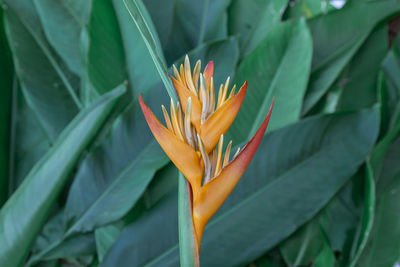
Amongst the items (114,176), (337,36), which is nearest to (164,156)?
(114,176)

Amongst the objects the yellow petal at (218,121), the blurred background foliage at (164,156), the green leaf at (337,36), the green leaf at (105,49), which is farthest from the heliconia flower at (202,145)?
the green leaf at (337,36)

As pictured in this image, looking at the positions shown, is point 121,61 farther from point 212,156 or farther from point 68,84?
point 212,156

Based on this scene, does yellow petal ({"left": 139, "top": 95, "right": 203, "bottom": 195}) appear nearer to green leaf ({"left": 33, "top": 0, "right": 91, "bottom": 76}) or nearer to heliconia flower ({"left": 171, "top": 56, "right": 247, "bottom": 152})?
heliconia flower ({"left": 171, "top": 56, "right": 247, "bottom": 152})

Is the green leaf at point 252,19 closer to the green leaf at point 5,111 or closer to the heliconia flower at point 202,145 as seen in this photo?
the green leaf at point 5,111

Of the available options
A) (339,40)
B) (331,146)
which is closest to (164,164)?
(331,146)

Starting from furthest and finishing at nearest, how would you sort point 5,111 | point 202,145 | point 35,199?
point 5,111 → point 35,199 → point 202,145

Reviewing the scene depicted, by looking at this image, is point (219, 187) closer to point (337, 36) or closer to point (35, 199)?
point (35, 199)

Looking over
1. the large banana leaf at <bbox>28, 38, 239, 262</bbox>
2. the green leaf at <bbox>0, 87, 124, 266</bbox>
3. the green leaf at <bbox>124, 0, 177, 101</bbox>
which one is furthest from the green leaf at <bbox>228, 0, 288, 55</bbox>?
the green leaf at <bbox>124, 0, 177, 101</bbox>
